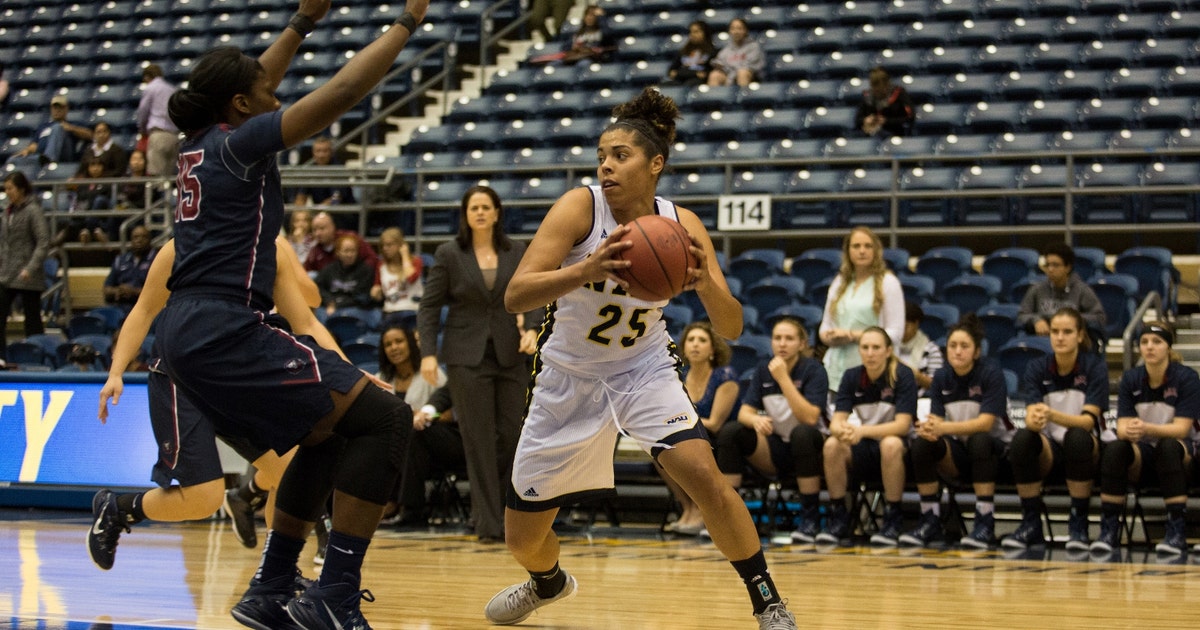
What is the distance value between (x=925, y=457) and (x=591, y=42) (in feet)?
30.2

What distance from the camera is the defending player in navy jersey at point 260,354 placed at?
3531 mm

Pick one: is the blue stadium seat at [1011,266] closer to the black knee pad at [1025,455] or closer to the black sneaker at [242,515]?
the black knee pad at [1025,455]

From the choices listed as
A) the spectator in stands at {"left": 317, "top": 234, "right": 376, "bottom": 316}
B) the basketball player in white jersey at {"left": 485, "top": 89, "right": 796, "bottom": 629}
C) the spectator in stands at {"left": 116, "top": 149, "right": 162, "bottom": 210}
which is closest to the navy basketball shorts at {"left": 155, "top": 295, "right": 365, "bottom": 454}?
the basketball player in white jersey at {"left": 485, "top": 89, "right": 796, "bottom": 629}

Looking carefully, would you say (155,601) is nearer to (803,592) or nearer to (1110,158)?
(803,592)

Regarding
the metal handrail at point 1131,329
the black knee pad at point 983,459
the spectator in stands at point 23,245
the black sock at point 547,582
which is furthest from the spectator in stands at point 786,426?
the spectator in stands at point 23,245

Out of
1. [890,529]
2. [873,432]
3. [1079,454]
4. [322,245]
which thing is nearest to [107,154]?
[322,245]

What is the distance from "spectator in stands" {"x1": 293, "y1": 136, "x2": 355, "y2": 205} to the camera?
13078 millimetres

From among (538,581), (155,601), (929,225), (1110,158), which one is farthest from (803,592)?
(1110,158)

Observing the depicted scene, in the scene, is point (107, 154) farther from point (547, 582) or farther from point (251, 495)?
point (547, 582)

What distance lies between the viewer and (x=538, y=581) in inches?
177

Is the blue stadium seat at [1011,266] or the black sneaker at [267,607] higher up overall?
the blue stadium seat at [1011,266]

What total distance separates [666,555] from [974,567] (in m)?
1.51

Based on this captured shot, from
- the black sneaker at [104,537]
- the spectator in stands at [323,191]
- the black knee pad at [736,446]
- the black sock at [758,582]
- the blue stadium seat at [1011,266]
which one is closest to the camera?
the black sock at [758,582]

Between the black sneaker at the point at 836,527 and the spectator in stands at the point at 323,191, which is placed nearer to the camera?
the black sneaker at the point at 836,527
